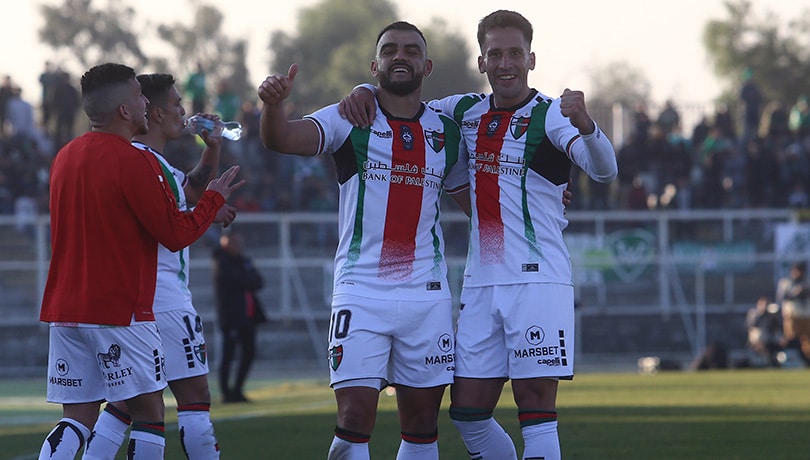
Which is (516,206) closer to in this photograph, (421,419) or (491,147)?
(491,147)

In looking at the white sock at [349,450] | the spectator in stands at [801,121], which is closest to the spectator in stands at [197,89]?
the spectator in stands at [801,121]

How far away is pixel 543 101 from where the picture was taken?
7.89m

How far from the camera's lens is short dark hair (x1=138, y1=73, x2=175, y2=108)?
29.3ft

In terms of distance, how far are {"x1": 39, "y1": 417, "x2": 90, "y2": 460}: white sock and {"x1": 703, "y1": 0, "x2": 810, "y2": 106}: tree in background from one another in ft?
251

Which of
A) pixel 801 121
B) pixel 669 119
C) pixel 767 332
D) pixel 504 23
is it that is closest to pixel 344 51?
pixel 669 119

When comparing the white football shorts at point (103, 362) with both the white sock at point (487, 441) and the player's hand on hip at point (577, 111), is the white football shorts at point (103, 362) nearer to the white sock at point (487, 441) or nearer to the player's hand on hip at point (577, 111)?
the white sock at point (487, 441)

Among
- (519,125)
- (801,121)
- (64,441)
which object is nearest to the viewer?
(64,441)

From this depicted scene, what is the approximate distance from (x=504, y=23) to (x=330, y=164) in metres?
22.8

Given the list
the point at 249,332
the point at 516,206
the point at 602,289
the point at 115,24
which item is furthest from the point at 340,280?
the point at 115,24

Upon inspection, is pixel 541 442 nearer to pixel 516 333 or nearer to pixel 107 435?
pixel 516 333

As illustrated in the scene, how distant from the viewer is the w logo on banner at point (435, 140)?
784 centimetres

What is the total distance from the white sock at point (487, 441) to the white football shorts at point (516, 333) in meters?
0.29

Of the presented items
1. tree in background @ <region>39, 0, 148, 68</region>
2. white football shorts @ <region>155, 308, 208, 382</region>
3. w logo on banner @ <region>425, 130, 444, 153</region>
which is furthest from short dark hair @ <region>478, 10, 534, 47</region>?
tree in background @ <region>39, 0, 148, 68</region>

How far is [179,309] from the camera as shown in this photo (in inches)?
355
